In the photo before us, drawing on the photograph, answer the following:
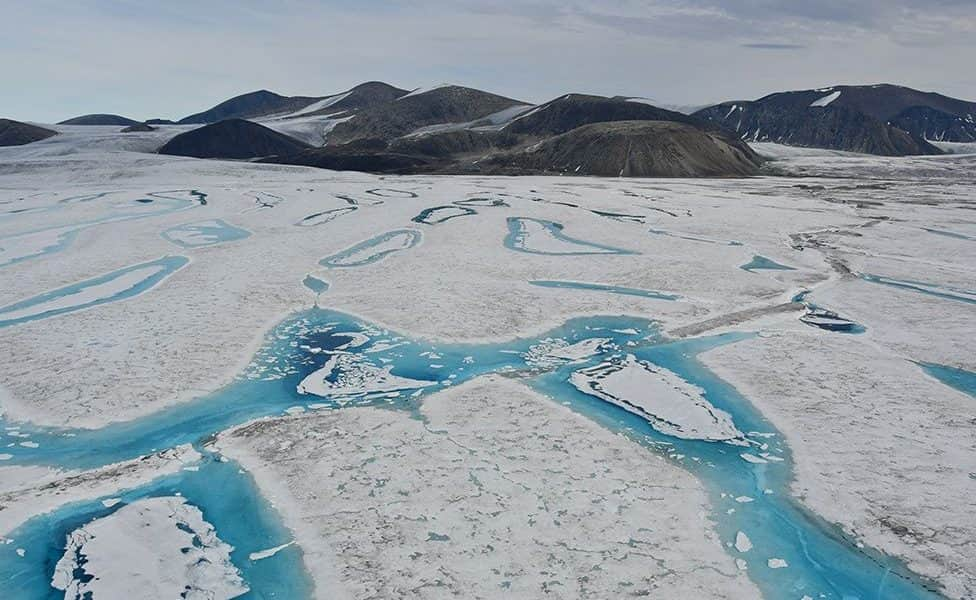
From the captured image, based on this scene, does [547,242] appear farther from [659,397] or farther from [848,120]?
[848,120]

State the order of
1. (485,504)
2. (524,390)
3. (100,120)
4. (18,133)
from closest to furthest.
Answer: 1. (485,504)
2. (524,390)
3. (18,133)
4. (100,120)

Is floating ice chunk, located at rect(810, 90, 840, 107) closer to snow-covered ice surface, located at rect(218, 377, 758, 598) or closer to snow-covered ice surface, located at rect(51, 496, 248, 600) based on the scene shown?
snow-covered ice surface, located at rect(218, 377, 758, 598)

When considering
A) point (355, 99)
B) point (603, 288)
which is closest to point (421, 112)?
point (355, 99)

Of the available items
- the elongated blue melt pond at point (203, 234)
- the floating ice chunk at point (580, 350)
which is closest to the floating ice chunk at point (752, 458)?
the floating ice chunk at point (580, 350)

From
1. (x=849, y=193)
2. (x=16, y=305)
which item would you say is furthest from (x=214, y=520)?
(x=849, y=193)

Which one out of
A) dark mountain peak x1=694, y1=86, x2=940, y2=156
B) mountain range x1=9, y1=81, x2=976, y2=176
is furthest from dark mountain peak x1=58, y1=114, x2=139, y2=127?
dark mountain peak x1=694, y1=86, x2=940, y2=156

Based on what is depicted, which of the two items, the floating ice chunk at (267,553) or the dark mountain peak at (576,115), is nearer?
the floating ice chunk at (267,553)

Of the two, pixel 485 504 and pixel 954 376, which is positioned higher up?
pixel 954 376

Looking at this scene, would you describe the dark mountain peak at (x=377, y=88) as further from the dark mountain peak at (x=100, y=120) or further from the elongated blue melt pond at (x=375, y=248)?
the elongated blue melt pond at (x=375, y=248)
